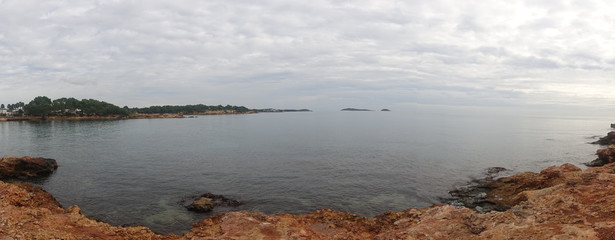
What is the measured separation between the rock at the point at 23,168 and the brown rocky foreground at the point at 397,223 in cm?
2147

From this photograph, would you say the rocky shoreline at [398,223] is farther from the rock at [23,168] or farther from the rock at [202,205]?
the rock at [23,168]

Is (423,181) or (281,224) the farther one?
(423,181)

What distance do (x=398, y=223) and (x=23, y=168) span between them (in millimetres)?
47161

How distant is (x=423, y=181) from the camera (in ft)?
132

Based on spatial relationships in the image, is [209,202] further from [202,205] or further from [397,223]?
[397,223]

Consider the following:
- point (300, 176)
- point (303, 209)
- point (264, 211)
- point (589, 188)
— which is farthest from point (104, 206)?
point (589, 188)

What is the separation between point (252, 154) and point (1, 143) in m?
61.6

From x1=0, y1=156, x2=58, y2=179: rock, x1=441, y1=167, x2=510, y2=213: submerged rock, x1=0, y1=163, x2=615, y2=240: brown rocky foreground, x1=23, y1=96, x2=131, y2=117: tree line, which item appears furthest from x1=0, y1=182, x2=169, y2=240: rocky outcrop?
x1=23, y1=96, x2=131, y2=117: tree line

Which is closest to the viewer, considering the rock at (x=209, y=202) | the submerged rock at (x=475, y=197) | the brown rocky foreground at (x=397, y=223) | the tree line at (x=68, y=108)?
the brown rocky foreground at (x=397, y=223)

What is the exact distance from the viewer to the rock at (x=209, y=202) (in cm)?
2716

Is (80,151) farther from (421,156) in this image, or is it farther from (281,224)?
(421,156)

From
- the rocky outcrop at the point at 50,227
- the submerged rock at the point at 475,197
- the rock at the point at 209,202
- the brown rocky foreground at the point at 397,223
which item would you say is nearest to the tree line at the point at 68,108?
the brown rocky foreground at the point at 397,223

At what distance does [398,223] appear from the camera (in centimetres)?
1983

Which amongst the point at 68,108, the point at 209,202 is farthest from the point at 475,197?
the point at 68,108
